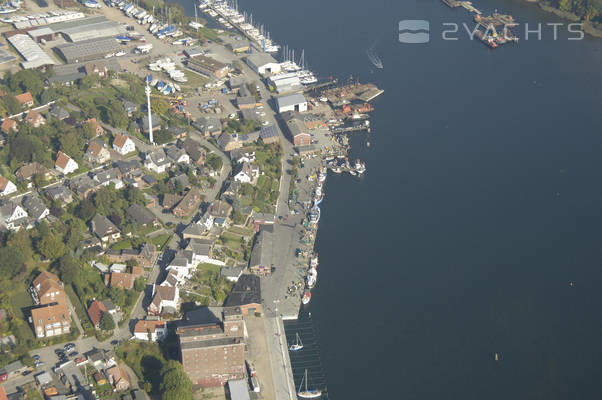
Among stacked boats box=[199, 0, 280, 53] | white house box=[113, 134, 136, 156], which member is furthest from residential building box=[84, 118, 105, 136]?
stacked boats box=[199, 0, 280, 53]

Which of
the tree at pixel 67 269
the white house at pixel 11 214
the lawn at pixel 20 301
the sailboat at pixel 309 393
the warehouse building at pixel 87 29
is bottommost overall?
the sailboat at pixel 309 393

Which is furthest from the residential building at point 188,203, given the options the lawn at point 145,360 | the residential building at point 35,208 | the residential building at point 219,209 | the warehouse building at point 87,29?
the warehouse building at point 87,29

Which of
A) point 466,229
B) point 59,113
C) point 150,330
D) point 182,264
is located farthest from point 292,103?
point 150,330

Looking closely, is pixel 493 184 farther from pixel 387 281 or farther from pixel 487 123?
pixel 387 281

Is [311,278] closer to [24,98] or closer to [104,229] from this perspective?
[104,229]

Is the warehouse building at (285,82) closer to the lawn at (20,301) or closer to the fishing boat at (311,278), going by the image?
the fishing boat at (311,278)

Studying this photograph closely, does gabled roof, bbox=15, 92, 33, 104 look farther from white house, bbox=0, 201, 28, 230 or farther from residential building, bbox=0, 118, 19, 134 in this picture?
white house, bbox=0, 201, 28, 230

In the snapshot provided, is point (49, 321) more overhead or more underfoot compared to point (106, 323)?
more overhead
